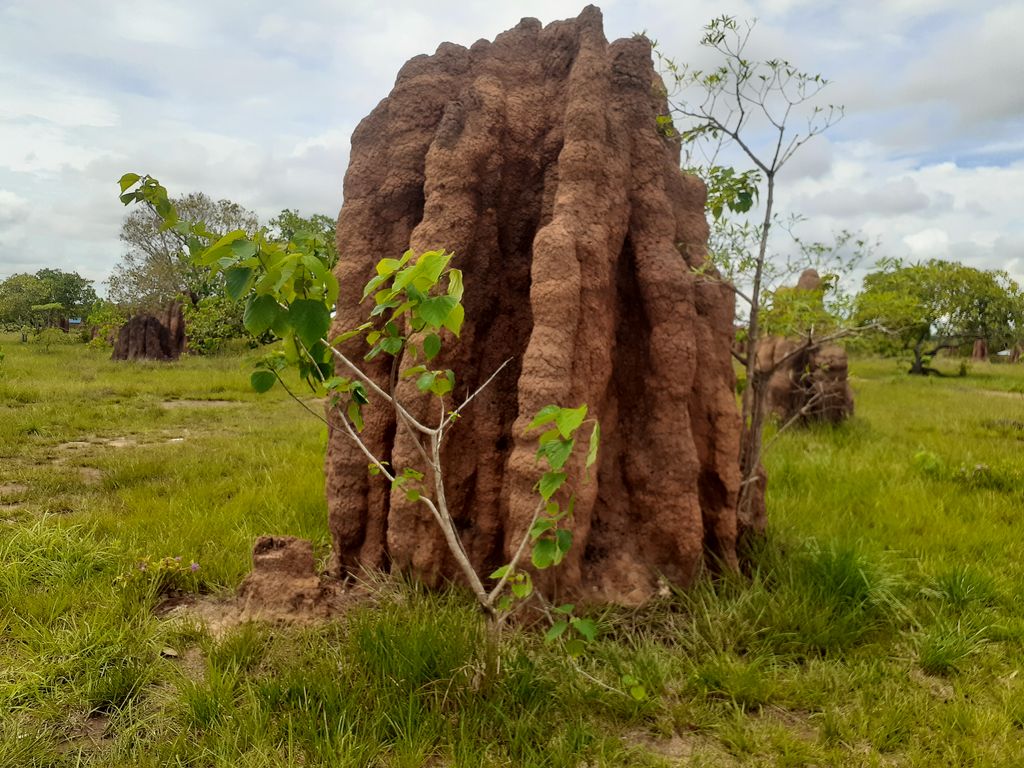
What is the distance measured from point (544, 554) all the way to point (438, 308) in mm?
899

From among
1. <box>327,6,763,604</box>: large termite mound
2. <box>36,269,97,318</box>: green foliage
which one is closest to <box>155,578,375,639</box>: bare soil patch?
<box>327,6,763,604</box>: large termite mound

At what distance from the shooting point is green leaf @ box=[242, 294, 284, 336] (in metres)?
2.00

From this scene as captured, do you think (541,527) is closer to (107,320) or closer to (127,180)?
(127,180)

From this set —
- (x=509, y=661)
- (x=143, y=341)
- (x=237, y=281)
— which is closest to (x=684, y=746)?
(x=509, y=661)

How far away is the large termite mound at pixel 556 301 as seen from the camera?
11.0ft

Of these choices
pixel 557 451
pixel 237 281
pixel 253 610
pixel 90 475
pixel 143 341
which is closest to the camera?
pixel 237 281

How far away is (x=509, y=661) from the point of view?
8.48 ft

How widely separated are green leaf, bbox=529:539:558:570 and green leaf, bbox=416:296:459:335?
842 millimetres

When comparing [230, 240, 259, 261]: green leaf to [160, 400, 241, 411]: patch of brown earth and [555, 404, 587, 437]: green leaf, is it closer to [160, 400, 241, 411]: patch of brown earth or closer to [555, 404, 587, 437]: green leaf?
[555, 404, 587, 437]: green leaf

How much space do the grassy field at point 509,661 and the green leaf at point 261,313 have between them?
919 millimetres

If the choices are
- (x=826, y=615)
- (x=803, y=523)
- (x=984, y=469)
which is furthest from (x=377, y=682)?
(x=984, y=469)

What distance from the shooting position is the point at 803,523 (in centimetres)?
468

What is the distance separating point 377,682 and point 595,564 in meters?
1.31

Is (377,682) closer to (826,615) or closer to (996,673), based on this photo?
(826,615)
